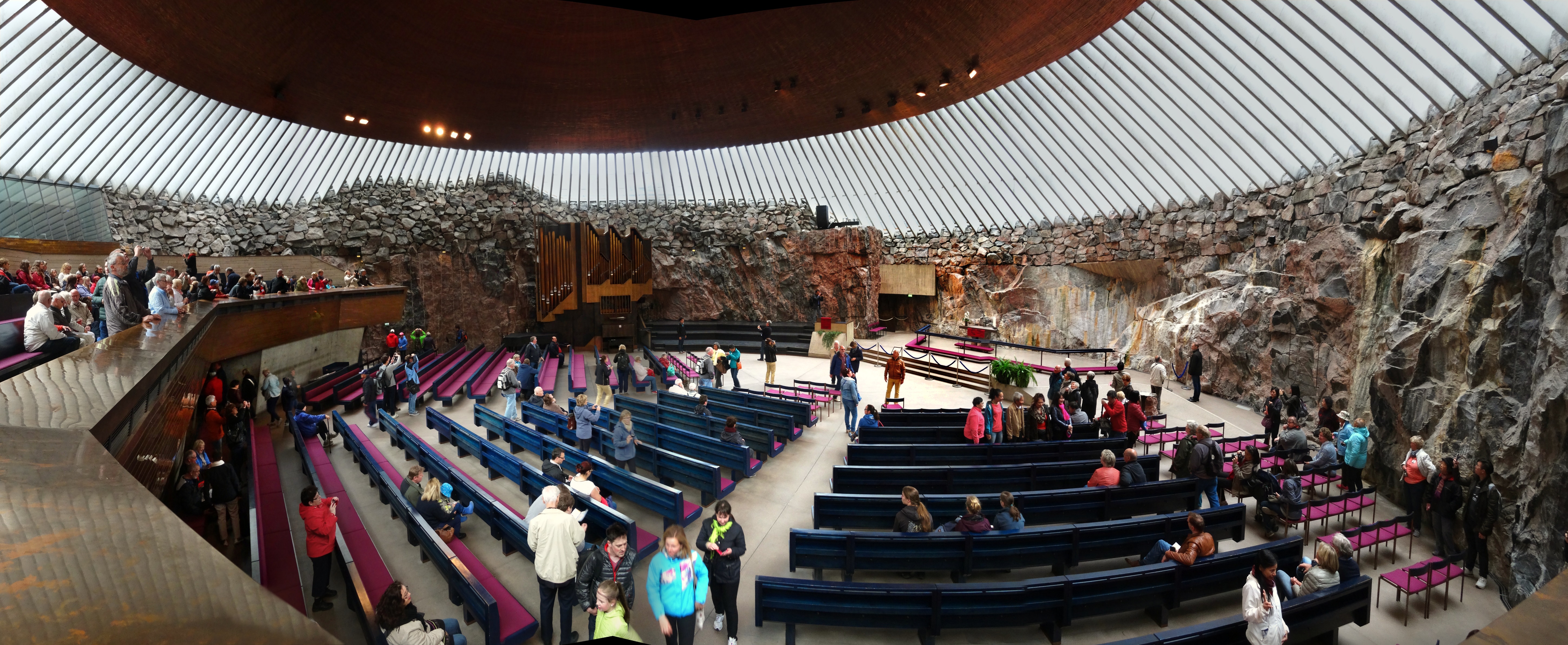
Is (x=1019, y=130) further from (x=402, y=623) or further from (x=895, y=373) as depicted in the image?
(x=402, y=623)

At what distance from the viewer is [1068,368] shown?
38.7 feet

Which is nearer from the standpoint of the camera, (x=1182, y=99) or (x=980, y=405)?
(x=980, y=405)

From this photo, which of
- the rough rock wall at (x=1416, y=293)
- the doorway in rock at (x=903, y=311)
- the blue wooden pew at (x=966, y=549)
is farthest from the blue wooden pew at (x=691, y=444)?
the doorway in rock at (x=903, y=311)

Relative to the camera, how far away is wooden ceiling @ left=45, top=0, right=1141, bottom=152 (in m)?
10.8

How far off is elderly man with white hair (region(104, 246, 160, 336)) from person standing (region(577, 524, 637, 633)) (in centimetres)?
605

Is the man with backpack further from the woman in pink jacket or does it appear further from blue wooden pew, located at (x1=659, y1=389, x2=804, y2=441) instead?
blue wooden pew, located at (x1=659, y1=389, x2=804, y2=441)

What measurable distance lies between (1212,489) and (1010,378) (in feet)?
18.2

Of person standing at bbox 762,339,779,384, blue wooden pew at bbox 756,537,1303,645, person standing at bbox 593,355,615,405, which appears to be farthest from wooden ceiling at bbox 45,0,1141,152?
blue wooden pew at bbox 756,537,1303,645

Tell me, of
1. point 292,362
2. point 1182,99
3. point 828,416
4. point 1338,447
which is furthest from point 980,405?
point 292,362

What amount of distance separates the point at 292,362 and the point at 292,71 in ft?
21.3

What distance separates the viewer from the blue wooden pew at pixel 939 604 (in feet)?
14.8

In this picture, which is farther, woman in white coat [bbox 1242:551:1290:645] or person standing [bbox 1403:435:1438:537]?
person standing [bbox 1403:435:1438:537]

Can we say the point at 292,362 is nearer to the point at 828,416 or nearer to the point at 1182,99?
the point at 828,416

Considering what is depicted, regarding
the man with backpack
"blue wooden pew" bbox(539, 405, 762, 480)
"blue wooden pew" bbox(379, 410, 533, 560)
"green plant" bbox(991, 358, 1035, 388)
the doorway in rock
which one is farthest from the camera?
the doorway in rock
